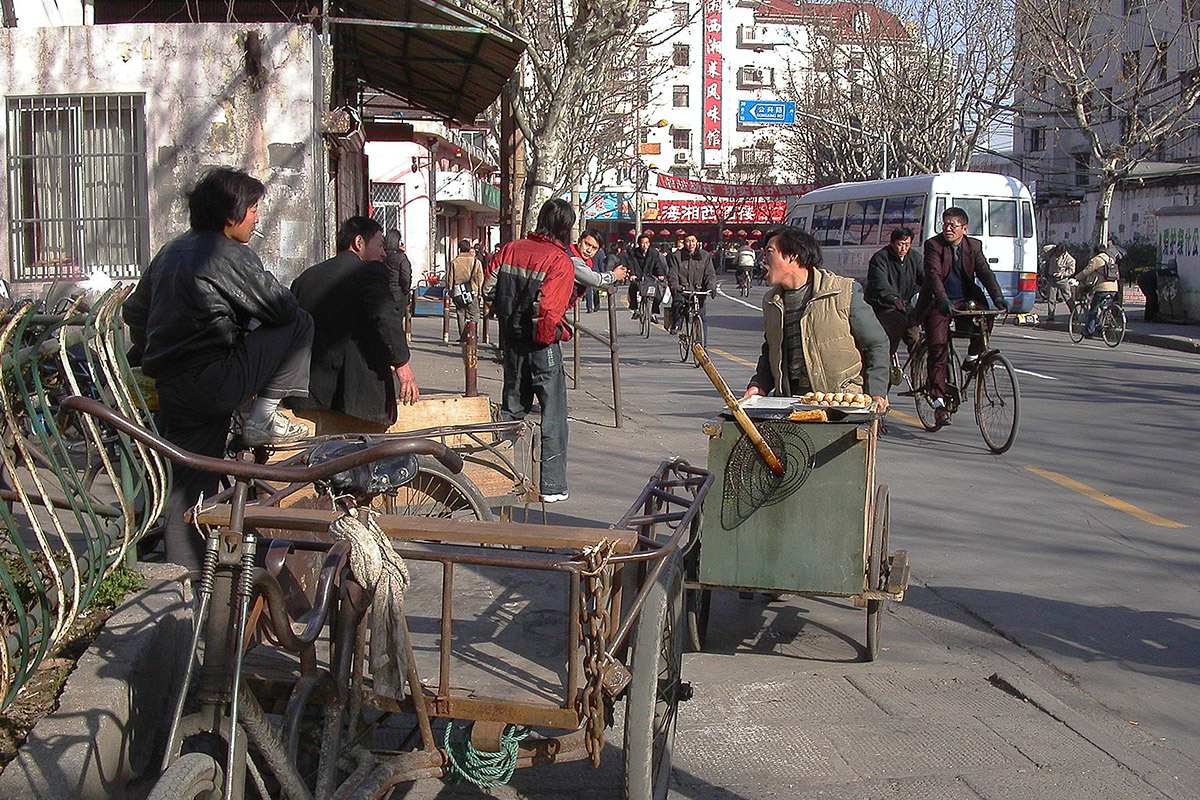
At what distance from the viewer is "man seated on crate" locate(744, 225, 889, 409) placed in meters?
5.64

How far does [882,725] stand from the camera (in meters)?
4.35

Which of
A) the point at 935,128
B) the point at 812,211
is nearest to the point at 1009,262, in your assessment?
the point at 812,211

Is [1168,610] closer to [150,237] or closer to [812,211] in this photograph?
[150,237]

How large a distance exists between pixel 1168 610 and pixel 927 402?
5.01 metres

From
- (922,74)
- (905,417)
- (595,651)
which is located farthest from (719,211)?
(595,651)

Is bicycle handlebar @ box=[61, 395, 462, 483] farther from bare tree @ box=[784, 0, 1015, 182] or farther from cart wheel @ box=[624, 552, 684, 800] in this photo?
bare tree @ box=[784, 0, 1015, 182]

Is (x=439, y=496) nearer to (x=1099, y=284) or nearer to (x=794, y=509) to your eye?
(x=794, y=509)

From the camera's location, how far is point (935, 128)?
38.3 m

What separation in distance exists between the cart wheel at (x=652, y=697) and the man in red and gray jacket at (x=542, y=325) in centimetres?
384

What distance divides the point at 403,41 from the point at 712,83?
3015 inches

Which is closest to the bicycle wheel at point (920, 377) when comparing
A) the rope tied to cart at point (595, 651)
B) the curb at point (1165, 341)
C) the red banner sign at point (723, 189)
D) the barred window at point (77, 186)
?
the barred window at point (77, 186)

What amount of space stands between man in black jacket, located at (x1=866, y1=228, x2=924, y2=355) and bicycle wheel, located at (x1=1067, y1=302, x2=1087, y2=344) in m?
12.7

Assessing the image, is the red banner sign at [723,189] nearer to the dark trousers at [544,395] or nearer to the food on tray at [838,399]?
the dark trousers at [544,395]

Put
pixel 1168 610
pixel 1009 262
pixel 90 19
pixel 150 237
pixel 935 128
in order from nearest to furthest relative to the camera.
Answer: pixel 1168 610
pixel 150 237
pixel 90 19
pixel 1009 262
pixel 935 128
